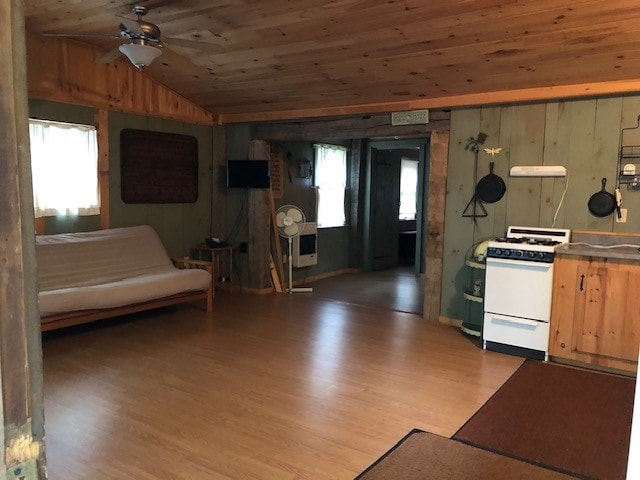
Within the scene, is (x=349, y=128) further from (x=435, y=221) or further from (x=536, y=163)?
(x=536, y=163)

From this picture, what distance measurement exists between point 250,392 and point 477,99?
10.5 feet

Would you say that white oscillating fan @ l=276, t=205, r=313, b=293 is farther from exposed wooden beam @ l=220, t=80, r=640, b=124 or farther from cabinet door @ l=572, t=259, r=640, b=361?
cabinet door @ l=572, t=259, r=640, b=361

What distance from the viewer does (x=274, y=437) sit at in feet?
8.79

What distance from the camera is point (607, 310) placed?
365cm

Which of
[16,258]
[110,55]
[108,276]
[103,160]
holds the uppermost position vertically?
[110,55]

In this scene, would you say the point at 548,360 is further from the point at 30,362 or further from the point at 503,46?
the point at 30,362

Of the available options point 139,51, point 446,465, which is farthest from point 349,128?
point 446,465

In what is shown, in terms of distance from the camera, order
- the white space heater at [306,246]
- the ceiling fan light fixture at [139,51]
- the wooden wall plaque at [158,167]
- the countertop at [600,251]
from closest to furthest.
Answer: the ceiling fan light fixture at [139,51] < the countertop at [600,251] < the wooden wall plaque at [158,167] < the white space heater at [306,246]

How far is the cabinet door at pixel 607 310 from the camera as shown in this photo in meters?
3.56

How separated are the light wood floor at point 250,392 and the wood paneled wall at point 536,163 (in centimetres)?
100

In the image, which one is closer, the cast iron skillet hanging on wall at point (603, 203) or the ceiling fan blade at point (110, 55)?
the ceiling fan blade at point (110, 55)

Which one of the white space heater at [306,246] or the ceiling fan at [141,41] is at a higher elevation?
the ceiling fan at [141,41]

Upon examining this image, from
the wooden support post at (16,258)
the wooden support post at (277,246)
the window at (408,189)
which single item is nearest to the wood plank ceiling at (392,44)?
the wooden support post at (277,246)

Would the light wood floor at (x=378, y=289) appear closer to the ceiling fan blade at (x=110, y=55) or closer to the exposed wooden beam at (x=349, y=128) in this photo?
the exposed wooden beam at (x=349, y=128)
